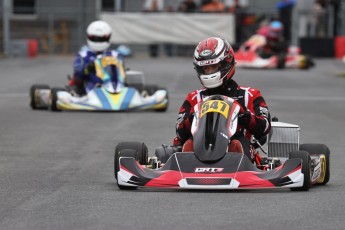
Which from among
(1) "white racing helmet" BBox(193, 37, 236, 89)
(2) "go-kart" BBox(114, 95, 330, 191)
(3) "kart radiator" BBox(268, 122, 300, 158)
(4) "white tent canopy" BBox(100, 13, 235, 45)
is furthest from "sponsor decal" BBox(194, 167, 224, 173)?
(4) "white tent canopy" BBox(100, 13, 235, 45)

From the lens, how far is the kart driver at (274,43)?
1184 inches

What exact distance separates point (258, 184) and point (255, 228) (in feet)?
5.17

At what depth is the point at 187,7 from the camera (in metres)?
35.6

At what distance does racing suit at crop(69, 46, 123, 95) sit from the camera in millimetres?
17547

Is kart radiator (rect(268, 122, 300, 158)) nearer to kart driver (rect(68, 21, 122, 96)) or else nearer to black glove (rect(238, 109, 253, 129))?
black glove (rect(238, 109, 253, 129))

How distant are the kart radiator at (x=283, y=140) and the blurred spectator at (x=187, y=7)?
86.0 ft

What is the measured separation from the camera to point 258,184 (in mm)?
8391

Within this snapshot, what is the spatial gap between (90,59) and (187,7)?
18159mm


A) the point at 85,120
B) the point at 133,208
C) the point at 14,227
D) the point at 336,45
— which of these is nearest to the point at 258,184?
the point at 133,208

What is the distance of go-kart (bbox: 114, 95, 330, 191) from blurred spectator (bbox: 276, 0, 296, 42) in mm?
25751

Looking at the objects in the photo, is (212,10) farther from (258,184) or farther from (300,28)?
(258,184)

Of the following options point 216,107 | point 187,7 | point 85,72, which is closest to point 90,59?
point 85,72

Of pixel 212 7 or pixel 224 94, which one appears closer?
pixel 224 94

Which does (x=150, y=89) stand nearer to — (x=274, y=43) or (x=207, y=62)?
(x=207, y=62)
